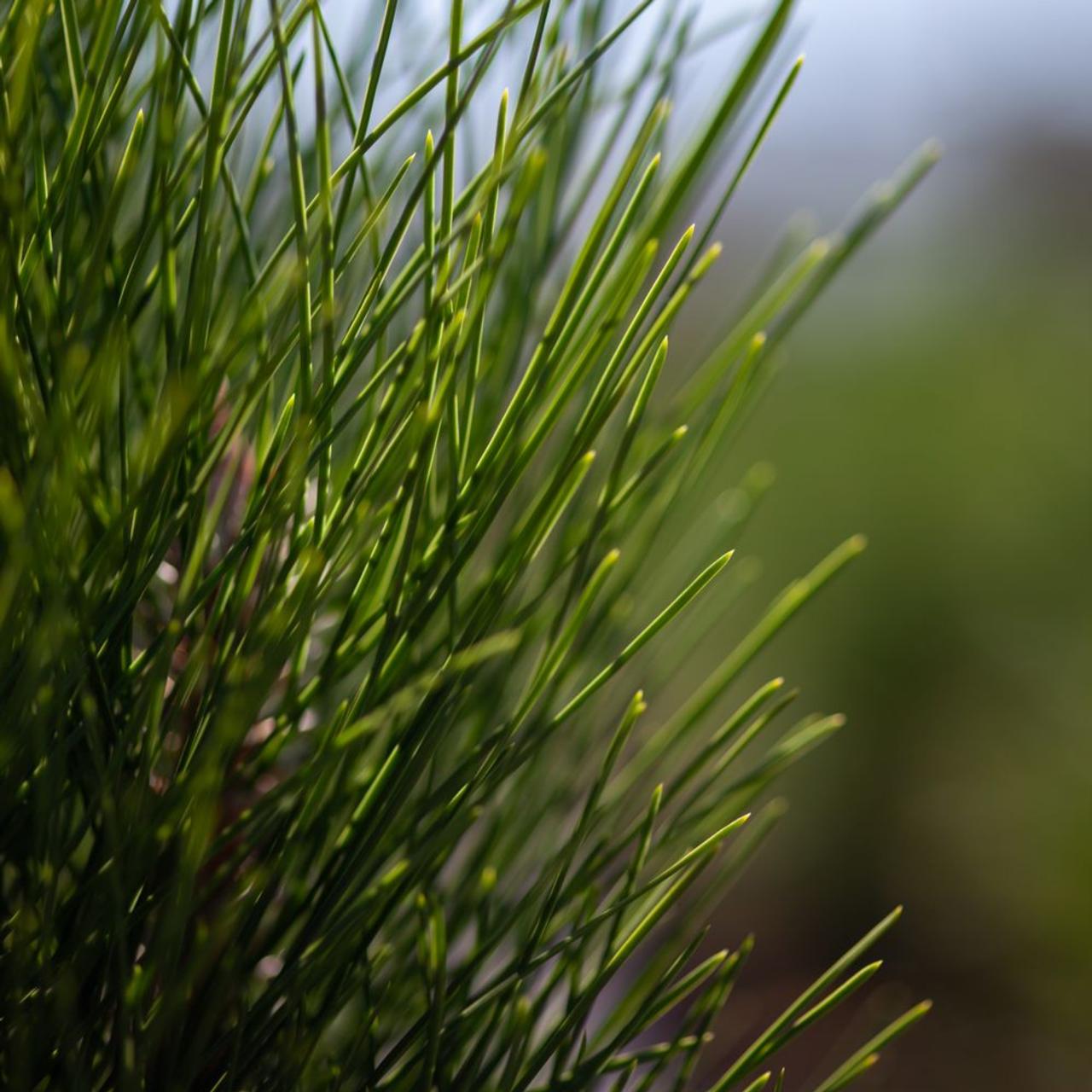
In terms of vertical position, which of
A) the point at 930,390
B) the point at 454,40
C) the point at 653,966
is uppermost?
the point at 454,40

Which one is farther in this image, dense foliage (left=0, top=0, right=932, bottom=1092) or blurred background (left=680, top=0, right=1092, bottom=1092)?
blurred background (left=680, top=0, right=1092, bottom=1092)

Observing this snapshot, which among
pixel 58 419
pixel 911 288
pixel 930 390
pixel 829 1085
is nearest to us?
pixel 58 419

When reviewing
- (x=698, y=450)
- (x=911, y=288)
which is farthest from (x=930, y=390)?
(x=698, y=450)

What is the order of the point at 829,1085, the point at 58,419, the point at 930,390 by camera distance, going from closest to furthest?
the point at 58,419 → the point at 829,1085 → the point at 930,390

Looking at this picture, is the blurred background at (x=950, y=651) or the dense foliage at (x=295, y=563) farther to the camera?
the blurred background at (x=950, y=651)

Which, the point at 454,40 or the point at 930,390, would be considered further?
the point at 930,390

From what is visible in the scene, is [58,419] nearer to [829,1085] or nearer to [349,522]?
[349,522]

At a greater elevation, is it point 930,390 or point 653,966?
point 653,966

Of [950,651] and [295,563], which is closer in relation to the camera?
[295,563]
